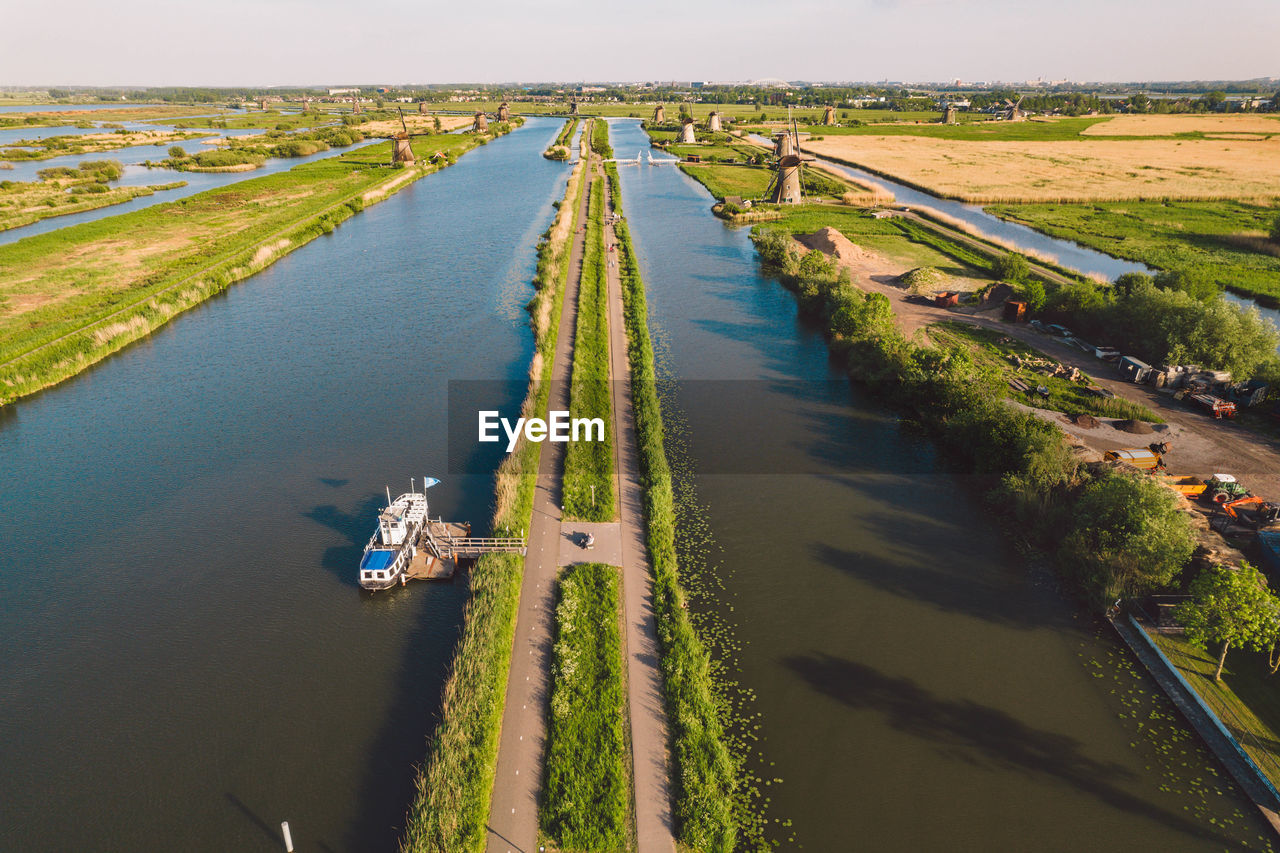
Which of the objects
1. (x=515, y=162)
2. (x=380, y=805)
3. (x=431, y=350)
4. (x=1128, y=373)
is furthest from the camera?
(x=515, y=162)

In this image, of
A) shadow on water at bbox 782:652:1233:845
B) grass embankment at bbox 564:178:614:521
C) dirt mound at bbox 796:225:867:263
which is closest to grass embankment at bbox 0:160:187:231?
grass embankment at bbox 564:178:614:521

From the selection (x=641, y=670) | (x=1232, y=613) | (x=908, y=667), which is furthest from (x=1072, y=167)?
(x=641, y=670)

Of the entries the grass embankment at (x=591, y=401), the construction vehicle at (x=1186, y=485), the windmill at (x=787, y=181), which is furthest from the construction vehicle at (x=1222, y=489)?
the windmill at (x=787, y=181)

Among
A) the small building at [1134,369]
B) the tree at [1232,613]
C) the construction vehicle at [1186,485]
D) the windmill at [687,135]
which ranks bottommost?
the tree at [1232,613]

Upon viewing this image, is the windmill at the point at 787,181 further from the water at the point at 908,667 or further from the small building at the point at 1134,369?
the water at the point at 908,667

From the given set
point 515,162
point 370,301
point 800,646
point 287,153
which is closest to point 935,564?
point 800,646

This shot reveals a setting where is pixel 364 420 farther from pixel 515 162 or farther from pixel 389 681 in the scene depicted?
pixel 515 162
